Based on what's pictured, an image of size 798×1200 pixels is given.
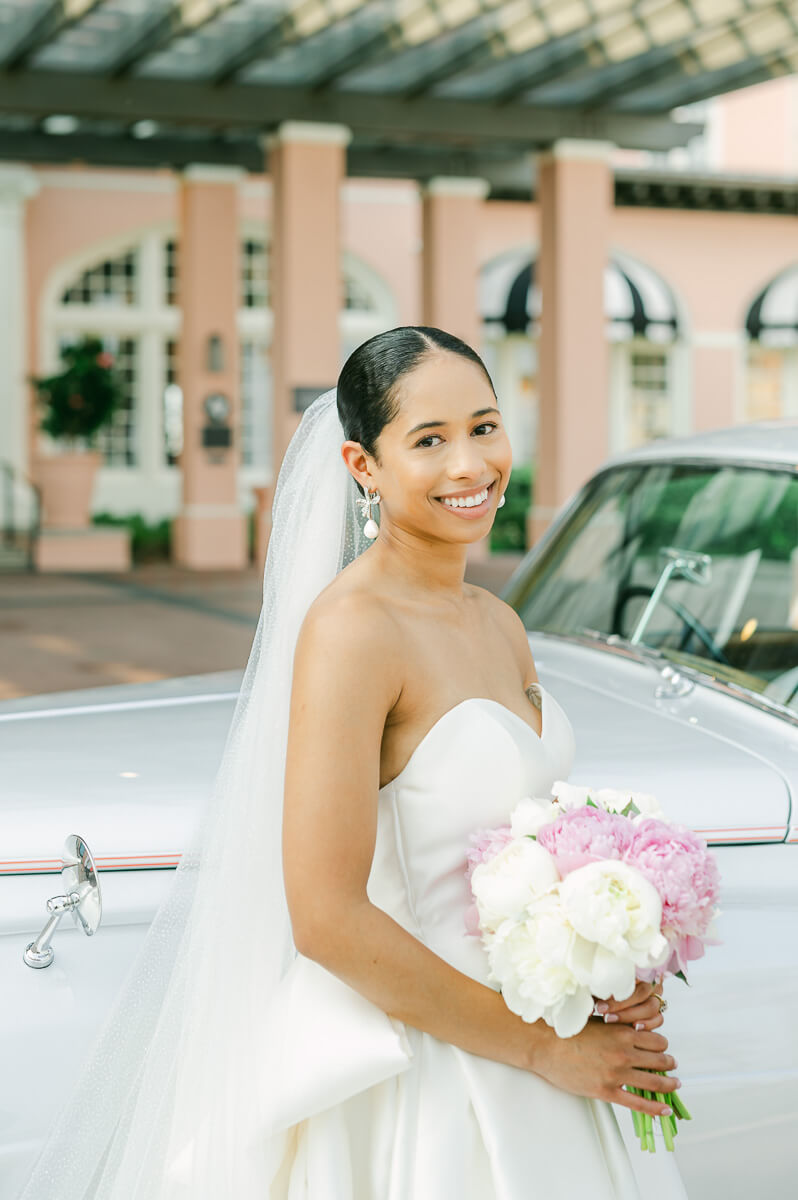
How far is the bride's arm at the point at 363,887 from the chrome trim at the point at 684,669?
45.8 inches

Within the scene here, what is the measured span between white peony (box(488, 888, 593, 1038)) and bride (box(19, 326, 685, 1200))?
0.20 feet

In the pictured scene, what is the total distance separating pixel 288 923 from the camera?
1979 mm

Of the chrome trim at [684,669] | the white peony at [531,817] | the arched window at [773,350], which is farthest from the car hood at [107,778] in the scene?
the arched window at [773,350]

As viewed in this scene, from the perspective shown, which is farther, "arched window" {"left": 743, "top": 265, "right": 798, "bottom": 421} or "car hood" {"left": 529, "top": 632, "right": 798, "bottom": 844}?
"arched window" {"left": 743, "top": 265, "right": 798, "bottom": 421}

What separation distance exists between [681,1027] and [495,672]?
2.52 ft

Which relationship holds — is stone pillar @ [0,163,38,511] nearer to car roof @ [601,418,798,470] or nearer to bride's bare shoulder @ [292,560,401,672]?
→ car roof @ [601,418,798,470]

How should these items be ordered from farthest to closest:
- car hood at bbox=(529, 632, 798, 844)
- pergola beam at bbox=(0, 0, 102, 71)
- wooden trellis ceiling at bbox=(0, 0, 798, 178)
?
wooden trellis ceiling at bbox=(0, 0, 798, 178), pergola beam at bbox=(0, 0, 102, 71), car hood at bbox=(529, 632, 798, 844)

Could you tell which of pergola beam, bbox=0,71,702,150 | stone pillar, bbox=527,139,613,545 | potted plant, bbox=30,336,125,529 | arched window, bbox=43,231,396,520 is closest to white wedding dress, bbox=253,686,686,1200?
pergola beam, bbox=0,71,702,150

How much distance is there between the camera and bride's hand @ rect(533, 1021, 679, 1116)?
5.81 feet

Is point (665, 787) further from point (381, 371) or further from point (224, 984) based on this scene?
point (381, 371)

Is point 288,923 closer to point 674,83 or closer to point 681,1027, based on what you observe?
point 681,1027

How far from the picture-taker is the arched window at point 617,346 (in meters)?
23.0

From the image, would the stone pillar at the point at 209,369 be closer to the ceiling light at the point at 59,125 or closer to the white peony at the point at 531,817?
the ceiling light at the point at 59,125

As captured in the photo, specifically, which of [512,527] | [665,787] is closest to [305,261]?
[512,527]
